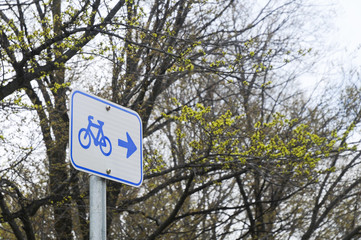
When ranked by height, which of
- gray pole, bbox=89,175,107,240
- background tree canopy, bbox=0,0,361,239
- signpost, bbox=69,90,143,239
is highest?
background tree canopy, bbox=0,0,361,239

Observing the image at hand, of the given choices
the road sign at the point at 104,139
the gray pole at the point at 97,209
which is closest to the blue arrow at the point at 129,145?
the road sign at the point at 104,139

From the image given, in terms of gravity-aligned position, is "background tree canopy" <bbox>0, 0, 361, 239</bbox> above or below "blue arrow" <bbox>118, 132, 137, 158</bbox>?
above

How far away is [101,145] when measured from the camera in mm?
2111

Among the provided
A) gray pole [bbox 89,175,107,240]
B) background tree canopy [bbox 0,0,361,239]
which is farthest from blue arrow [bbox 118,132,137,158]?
background tree canopy [bbox 0,0,361,239]

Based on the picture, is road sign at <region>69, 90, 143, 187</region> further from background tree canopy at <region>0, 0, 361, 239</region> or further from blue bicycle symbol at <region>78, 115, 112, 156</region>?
background tree canopy at <region>0, 0, 361, 239</region>

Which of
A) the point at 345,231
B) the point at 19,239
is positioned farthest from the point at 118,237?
the point at 345,231

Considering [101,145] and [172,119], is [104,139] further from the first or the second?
[172,119]

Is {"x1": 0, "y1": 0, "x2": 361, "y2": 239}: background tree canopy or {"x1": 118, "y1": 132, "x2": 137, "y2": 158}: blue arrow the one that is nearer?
{"x1": 118, "y1": 132, "x2": 137, "y2": 158}: blue arrow

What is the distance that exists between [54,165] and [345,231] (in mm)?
8579

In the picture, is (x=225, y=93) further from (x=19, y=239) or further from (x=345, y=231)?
(x=19, y=239)

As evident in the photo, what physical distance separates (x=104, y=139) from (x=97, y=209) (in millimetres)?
311

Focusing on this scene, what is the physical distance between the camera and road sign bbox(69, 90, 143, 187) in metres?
2.03

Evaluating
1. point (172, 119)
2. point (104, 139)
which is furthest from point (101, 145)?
point (172, 119)

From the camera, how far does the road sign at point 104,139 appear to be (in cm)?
203
